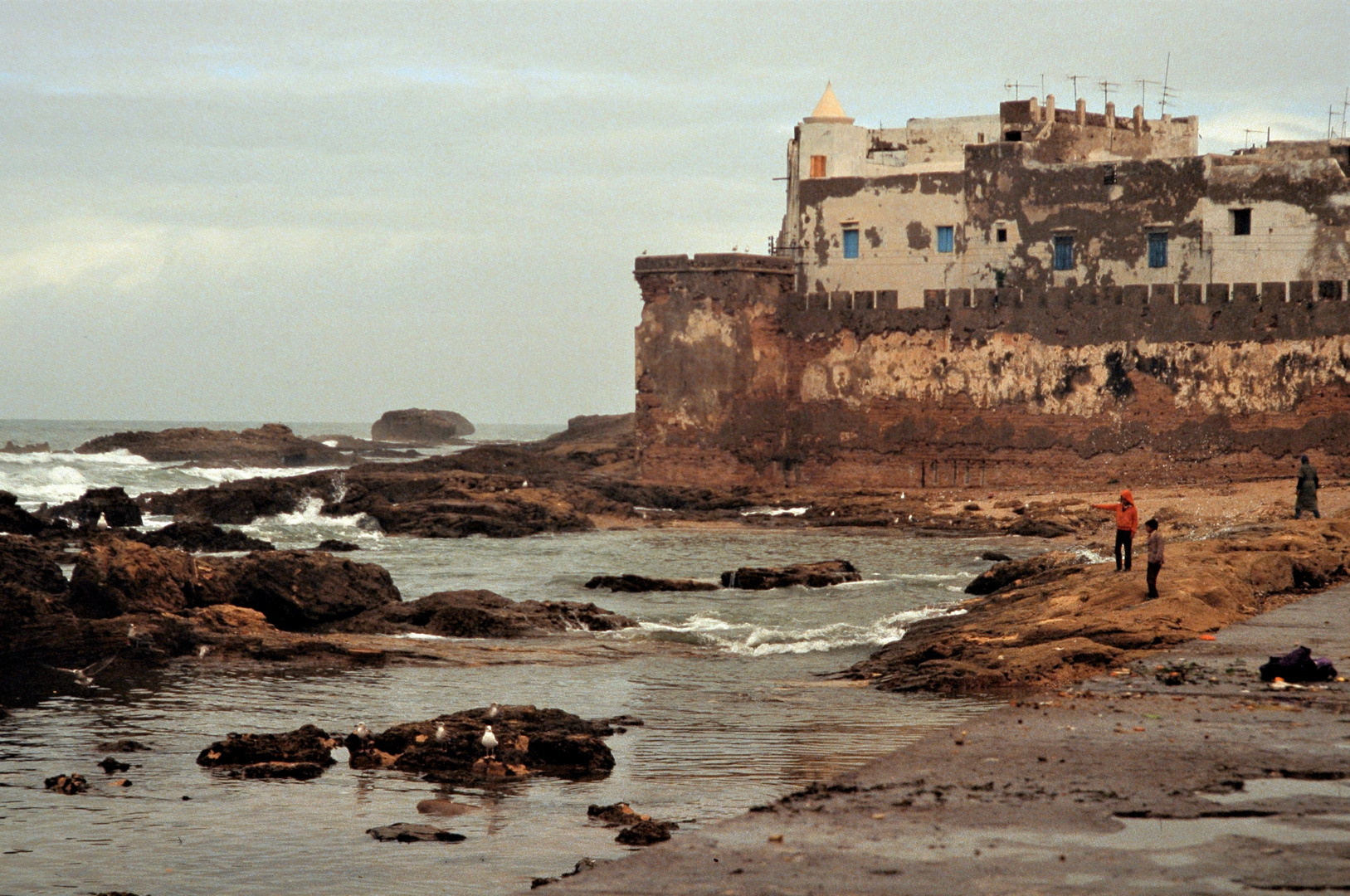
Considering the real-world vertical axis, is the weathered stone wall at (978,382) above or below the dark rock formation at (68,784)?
above

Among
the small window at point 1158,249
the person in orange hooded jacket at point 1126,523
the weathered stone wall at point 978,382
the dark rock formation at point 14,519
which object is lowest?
the dark rock formation at point 14,519

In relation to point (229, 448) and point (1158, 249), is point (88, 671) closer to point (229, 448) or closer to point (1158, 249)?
point (1158, 249)

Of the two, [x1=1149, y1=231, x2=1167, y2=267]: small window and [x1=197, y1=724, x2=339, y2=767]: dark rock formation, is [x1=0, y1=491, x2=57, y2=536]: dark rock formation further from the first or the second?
[x1=1149, y1=231, x2=1167, y2=267]: small window

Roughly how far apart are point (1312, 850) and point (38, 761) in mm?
8622

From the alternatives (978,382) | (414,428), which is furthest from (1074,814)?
(414,428)

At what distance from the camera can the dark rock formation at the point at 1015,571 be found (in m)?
20.7

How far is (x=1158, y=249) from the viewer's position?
39.6 metres

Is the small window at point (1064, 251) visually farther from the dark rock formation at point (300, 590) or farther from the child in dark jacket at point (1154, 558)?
the child in dark jacket at point (1154, 558)

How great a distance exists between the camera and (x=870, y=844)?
7.97 meters

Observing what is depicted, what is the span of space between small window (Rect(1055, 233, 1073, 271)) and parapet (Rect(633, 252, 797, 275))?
6641 millimetres

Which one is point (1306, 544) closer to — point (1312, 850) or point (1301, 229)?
point (1312, 850)

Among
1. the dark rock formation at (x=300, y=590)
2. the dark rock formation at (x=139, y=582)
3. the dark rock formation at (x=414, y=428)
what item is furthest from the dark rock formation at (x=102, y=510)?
the dark rock formation at (x=414, y=428)

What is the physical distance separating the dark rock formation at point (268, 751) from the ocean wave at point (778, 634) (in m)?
6.58

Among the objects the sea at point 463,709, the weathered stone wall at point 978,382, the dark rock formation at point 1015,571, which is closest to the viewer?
the sea at point 463,709
